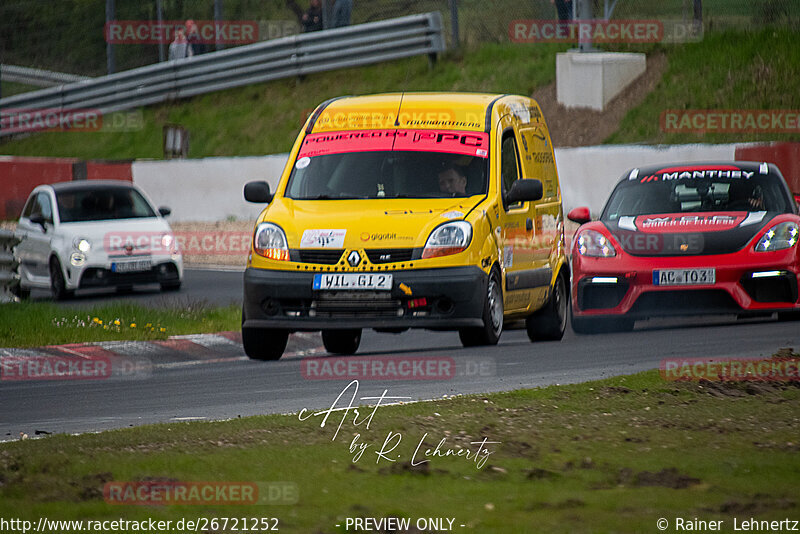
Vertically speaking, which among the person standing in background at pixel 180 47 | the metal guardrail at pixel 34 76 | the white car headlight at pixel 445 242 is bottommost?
the white car headlight at pixel 445 242

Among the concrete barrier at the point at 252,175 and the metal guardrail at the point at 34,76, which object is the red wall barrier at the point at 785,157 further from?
the metal guardrail at the point at 34,76

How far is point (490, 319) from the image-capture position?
10.8m

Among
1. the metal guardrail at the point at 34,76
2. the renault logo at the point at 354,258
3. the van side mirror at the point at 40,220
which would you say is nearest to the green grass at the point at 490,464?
the renault logo at the point at 354,258

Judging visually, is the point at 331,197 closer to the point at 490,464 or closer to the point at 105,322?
the point at 105,322

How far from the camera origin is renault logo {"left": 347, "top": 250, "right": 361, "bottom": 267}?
10562 mm

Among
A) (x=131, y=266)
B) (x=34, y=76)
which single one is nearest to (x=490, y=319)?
(x=131, y=266)

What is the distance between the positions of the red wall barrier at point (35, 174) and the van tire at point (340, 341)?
16.3 metres

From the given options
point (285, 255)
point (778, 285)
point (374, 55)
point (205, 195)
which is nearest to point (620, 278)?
point (778, 285)

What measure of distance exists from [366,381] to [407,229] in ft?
4.08

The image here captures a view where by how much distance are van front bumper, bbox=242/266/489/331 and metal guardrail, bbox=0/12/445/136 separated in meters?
19.5

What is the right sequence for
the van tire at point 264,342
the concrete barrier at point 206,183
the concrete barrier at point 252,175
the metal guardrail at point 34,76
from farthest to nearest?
1. the metal guardrail at point 34,76
2. the concrete barrier at point 206,183
3. the concrete barrier at point 252,175
4. the van tire at point 264,342

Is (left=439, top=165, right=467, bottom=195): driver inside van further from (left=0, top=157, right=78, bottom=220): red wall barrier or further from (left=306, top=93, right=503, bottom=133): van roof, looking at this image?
(left=0, top=157, right=78, bottom=220): red wall barrier

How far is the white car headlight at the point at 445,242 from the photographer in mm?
10523

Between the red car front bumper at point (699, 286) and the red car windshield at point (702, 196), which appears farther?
the red car windshield at point (702, 196)
